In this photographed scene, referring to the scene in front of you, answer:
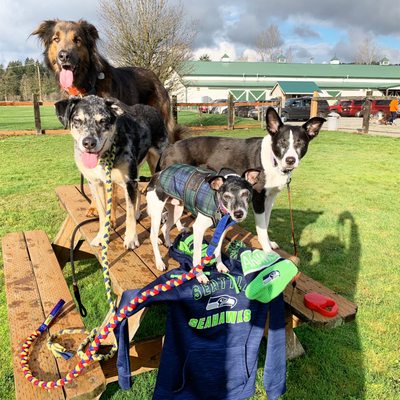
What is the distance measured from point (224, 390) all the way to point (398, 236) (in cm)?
475

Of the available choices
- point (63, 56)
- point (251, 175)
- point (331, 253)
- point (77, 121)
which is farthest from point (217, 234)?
point (63, 56)

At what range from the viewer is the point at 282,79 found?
64812 millimetres

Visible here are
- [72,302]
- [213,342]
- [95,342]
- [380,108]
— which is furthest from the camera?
[380,108]

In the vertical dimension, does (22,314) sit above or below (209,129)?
below

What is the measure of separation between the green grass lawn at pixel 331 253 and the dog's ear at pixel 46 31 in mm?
2949

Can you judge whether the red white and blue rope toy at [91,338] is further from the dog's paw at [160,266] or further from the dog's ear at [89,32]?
the dog's ear at [89,32]

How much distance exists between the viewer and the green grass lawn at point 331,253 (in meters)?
3.12

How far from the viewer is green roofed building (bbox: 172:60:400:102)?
6162 centimetres

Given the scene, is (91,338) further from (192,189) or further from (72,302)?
(192,189)

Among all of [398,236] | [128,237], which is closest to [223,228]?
[128,237]

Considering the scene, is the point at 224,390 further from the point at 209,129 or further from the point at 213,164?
the point at 209,129

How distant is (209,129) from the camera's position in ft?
65.3

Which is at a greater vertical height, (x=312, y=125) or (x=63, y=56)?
(x=63, y=56)

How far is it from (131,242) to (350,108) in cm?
3909
